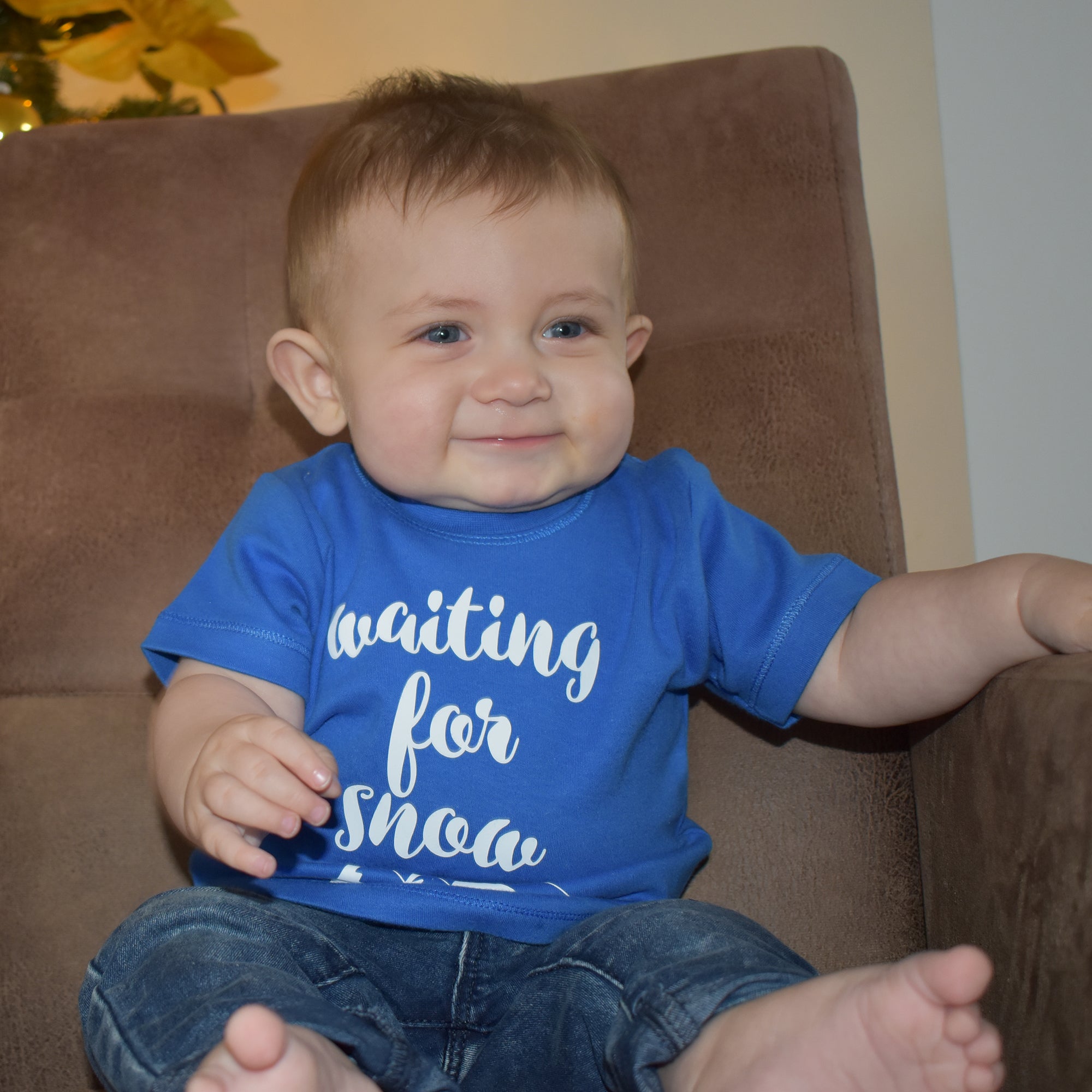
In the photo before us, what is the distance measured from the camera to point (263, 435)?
3.56 ft

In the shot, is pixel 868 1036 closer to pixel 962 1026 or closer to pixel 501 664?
pixel 962 1026

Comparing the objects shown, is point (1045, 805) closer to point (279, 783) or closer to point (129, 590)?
point (279, 783)

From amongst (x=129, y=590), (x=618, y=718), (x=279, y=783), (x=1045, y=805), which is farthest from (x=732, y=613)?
(x=129, y=590)

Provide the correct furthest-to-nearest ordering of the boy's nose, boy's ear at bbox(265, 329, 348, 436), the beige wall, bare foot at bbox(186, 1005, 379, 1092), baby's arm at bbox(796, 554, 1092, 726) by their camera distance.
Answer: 1. the beige wall
2. boy's ear at bbox(265, 329, 348, 436)
3. the boy's nose
4. baby's arm at bbox(796, 554, 1092, 726)
5. bare foot at bbox(186, 1005, 379, 1092)

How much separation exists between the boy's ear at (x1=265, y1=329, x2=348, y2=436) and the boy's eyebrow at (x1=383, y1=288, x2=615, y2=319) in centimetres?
10

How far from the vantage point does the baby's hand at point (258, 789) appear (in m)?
0.60

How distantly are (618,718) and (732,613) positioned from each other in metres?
0.13

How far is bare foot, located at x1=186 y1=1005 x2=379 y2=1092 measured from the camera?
486 mm

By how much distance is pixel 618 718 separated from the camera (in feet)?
2.67

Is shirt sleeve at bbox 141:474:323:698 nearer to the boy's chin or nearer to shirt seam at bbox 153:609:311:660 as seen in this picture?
shirt seam at bbox 153:609:311:660

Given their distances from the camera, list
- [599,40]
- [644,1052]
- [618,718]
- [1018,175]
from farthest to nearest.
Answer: [599,40] → [1018,175] → [618,718] → [644,1052]

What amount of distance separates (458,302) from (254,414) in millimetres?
366

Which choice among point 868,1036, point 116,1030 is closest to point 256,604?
point 116,1030

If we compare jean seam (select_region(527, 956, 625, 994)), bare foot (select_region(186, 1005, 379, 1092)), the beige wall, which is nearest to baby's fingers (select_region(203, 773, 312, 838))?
bare foot (select_region(186, 1005, 379, 1092))
